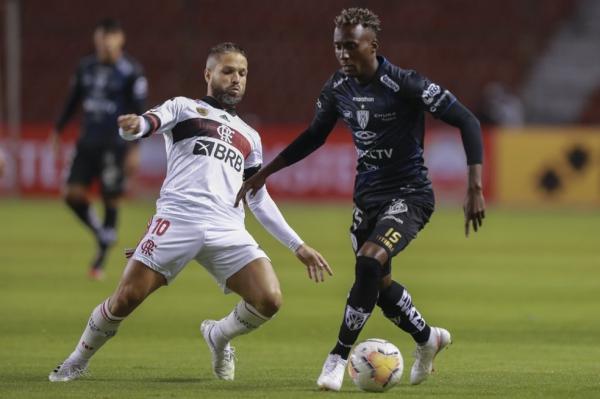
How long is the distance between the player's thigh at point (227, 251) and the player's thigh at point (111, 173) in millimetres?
7339

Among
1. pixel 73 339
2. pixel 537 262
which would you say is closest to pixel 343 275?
pixel 537 262

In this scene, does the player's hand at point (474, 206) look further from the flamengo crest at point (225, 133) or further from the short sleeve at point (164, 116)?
the short sleeve at point (164, 116)

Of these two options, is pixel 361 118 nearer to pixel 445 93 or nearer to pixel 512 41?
pixel 445 93

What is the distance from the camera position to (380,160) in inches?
323

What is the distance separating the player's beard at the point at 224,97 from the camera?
325 inches

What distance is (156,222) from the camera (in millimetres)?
7941

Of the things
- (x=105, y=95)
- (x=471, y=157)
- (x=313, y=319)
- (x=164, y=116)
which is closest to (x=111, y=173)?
(x=105, y=95)

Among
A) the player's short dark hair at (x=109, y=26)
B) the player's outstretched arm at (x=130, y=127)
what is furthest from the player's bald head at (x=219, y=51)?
the player's short dark hair at (x=109, y=26)

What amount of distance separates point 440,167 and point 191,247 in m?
19.8

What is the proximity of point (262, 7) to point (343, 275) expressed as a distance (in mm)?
19463

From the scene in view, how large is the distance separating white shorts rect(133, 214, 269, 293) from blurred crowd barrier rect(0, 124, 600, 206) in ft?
63.6

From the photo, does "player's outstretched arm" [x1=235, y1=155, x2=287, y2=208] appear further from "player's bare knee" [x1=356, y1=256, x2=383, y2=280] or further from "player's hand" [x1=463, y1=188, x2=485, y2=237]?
"player's hand" [x1=463, y1=188, x2=485, y2=237]

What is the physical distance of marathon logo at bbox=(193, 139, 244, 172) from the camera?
8062mm

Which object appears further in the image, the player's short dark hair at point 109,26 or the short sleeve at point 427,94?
the player's short dark hair at point 109,26
